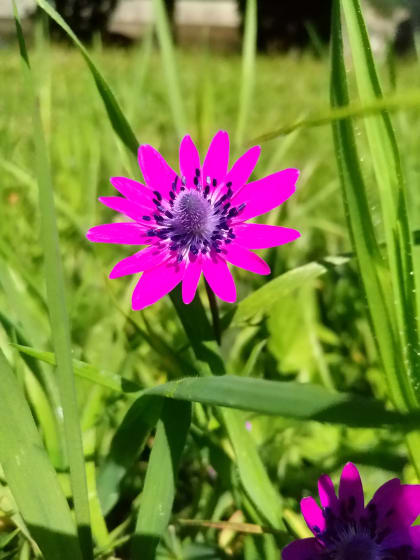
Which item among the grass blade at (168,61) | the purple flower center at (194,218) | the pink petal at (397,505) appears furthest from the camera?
the grass blade at (168,61)

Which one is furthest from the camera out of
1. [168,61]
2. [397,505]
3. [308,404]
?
[168,61]

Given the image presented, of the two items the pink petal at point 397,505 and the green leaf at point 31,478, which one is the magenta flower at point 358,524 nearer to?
the pink petal at point 397,505

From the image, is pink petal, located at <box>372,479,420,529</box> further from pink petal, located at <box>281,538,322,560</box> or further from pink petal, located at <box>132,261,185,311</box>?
pink petal, located at <box>132,261,185,311</box>

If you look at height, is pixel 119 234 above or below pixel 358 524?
above

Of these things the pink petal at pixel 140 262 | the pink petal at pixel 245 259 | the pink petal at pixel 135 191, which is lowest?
the pink petal at pixel 140 262

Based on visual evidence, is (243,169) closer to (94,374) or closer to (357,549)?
(94,374)

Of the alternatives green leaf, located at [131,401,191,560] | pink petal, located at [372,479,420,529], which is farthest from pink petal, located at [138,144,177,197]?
pink petal, located at [372,479,420,529]

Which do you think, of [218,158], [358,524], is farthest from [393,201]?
[358,524]

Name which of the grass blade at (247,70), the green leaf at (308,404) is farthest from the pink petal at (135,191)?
the grass blade at (247,70)
